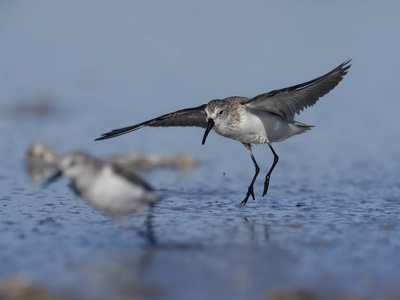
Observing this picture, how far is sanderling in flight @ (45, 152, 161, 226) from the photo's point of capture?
551cm

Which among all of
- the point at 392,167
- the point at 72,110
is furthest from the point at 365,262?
the point at 72,110

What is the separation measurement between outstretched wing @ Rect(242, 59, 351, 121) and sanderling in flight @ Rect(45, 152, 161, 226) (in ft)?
8.50

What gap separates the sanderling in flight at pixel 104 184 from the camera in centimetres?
551

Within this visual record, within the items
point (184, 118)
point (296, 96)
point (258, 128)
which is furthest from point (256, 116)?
point (184, 118)

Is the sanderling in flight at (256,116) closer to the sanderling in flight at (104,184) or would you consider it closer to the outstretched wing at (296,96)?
the outstretched wing at (296,96)

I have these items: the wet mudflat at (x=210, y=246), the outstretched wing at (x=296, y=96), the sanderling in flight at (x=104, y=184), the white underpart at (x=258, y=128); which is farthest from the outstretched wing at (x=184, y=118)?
the sanderling in flight at (x=104, y=184)

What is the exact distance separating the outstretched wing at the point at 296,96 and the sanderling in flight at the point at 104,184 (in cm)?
259

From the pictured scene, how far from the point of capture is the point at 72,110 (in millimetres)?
14539

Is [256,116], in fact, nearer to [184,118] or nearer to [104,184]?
[184,118]

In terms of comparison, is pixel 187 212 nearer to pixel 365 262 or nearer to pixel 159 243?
pixel 159 243

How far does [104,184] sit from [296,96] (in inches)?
133

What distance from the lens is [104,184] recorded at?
18.1 feet

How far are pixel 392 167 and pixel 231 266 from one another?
6092 mm

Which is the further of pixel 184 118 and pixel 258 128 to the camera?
pixel 184 118
